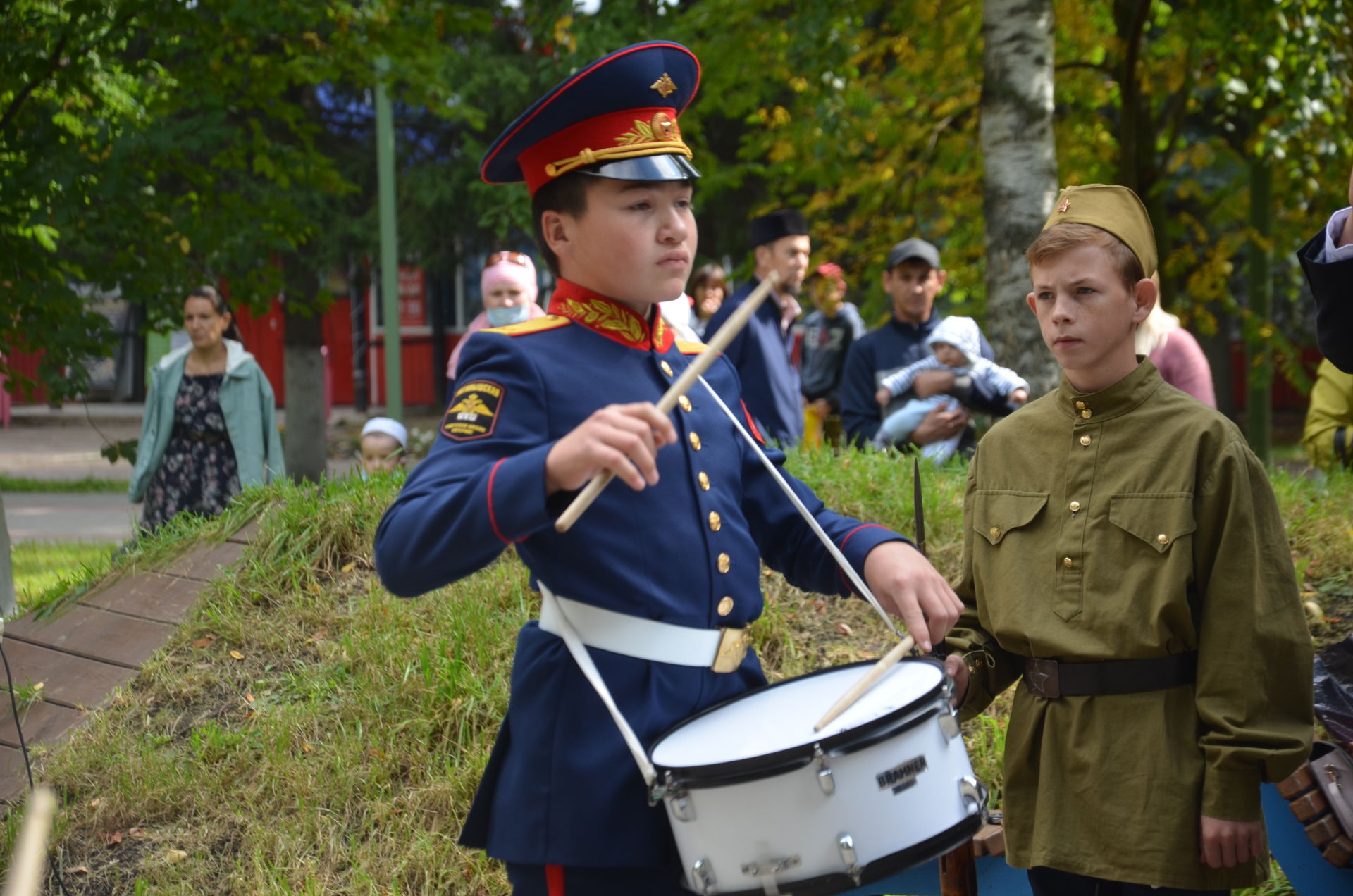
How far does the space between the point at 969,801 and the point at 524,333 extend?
1034 mm

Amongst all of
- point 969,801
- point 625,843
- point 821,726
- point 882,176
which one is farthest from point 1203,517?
point 882,176

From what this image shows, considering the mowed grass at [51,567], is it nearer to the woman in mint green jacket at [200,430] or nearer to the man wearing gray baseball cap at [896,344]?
the woman in mint green jacket at [200,430]

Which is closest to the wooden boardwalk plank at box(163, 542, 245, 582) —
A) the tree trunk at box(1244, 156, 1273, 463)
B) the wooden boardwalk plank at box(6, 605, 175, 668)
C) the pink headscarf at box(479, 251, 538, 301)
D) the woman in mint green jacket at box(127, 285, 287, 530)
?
the wooden boardwalk plank at box(6, 605, 175, 668)

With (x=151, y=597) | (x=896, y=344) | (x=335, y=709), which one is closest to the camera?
(x=335, y=709)

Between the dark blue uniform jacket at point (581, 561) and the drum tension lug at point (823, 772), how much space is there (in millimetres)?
321

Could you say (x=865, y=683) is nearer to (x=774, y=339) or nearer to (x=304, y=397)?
(x=774, y=339)

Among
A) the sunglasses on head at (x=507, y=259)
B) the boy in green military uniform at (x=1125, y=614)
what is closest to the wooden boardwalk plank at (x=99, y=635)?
the sunglasses on head at (x=507, y=259)

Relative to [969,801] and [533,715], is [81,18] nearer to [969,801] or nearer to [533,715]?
[533,715]

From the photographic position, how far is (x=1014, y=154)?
22.6 feet

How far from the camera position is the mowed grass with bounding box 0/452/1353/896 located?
401 centimetres

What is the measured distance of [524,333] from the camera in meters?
2.19

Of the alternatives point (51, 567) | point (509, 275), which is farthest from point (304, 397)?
point (509, 275)

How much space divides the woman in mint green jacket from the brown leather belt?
510cm

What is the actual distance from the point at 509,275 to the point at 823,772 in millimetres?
5312
